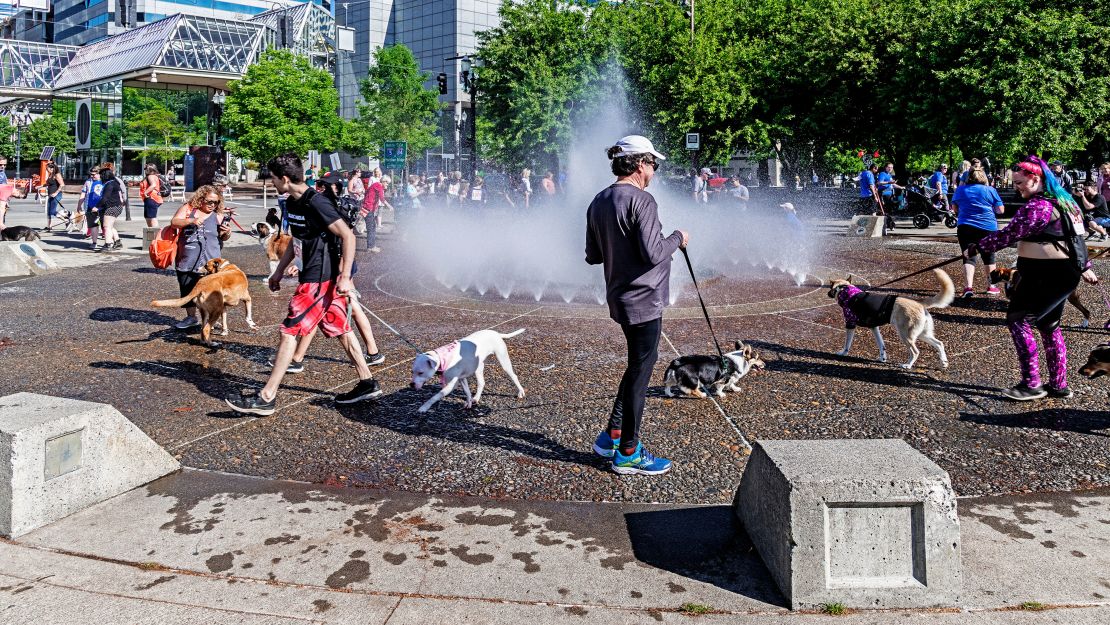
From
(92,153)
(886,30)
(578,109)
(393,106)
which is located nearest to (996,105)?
(886,30)

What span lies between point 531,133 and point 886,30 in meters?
15.5

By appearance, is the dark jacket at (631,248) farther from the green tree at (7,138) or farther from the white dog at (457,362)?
the green tree at (7,138)

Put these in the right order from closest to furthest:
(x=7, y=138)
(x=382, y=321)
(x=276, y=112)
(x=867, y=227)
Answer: (x=382, y=321), (x=867, y=227), (x=276, y=112), (x=7, y=138)

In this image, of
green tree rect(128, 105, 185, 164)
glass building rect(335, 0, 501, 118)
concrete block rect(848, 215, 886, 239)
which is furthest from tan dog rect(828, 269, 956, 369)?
glass building rect(335, 0, 501, 118)

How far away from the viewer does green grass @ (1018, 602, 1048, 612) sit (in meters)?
3.33

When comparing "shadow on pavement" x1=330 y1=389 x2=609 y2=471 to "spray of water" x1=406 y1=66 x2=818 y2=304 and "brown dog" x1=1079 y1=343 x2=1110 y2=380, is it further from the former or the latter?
"spray of water" x1=406 y1=66 x2=818 y2=304

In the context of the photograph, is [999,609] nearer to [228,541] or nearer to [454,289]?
[228,541]

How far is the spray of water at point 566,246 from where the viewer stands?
12680 mm

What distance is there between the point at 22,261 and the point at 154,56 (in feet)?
159

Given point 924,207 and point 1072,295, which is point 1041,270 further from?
point 924,207

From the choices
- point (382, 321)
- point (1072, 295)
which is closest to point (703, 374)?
point (382, 321)

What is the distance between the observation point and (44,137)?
75.3 meters

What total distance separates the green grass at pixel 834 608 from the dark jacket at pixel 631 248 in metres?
1.75

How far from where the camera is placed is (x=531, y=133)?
40.1 meters
